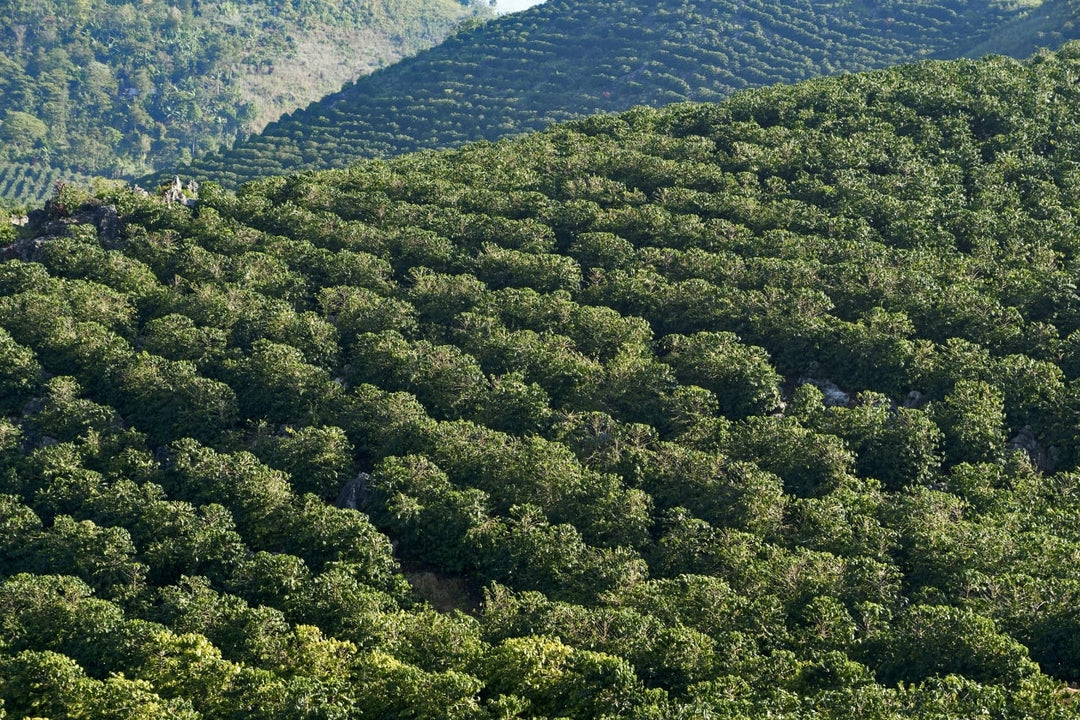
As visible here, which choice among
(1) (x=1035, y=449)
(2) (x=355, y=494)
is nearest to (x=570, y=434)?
(2) (x=355, y=494)

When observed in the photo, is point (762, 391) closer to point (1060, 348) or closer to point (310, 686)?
point (1060, 348)

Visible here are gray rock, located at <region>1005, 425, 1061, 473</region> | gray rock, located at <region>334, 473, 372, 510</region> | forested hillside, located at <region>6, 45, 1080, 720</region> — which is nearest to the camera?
forested hillside, located at <region>6, 45, 1080, 720</region>

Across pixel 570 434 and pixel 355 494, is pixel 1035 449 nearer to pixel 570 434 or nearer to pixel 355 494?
pixel 570 434

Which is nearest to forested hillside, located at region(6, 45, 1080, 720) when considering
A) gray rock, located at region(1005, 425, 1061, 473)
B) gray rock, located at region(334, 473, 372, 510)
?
gray rock, located at region(1005, 425, 1061, 473)

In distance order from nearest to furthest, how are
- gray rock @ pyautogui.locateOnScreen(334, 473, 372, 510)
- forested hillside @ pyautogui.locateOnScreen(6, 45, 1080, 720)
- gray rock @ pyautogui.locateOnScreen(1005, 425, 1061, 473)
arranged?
forested hillside @ pyautogui.locateOnScreen(6, 45, 1080, 720)
gray rock @ pyautogui.locateOnScreen(334, 473, 372, 510)
gray rock @ pyautogui.locateOnScreen(1005, 425, 1061, 473)

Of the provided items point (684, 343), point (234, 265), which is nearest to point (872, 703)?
point (684, 343)

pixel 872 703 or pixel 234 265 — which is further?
pixel 234 265

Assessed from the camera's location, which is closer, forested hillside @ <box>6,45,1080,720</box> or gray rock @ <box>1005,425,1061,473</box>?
forested hillside @ <box>6,45,1080,720</box>

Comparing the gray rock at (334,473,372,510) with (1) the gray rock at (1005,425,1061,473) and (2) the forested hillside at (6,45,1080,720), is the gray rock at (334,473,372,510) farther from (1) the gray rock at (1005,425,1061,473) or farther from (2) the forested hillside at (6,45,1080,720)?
(1) the gray rock at (1005,425,1061,473)

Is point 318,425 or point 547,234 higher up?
point 547,234
